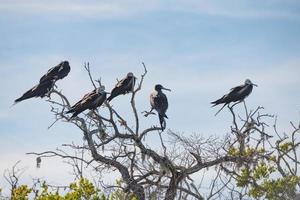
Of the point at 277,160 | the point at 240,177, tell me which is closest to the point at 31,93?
the point at 240,177

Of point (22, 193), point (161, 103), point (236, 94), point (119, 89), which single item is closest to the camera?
point (22, 193)

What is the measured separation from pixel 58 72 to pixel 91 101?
6.73 feet

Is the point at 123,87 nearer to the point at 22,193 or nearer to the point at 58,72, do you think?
the point at 58,72

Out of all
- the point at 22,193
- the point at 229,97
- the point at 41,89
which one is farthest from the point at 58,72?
the point at 22,193

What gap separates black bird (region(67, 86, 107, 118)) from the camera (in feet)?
30.3

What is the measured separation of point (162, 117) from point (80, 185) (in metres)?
4.06

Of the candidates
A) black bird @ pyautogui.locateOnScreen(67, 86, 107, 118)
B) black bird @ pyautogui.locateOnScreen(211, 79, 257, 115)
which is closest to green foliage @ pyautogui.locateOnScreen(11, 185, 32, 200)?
black bird @ pyautogui.locateOnScreen(67, 86, 107, 118)

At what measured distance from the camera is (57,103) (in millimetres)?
9133

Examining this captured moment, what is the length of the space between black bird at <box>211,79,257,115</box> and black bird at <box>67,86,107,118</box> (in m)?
2.44

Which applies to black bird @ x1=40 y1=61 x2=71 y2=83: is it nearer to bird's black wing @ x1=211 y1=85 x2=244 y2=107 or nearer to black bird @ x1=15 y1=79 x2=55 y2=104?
black bird @ x1=15 y1=79 x2=55 y2=104

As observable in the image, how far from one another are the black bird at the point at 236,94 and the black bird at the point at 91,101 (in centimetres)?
244

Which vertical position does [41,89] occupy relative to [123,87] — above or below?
above

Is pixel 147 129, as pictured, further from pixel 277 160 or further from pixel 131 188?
pixel 277 160

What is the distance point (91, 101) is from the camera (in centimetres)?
957
